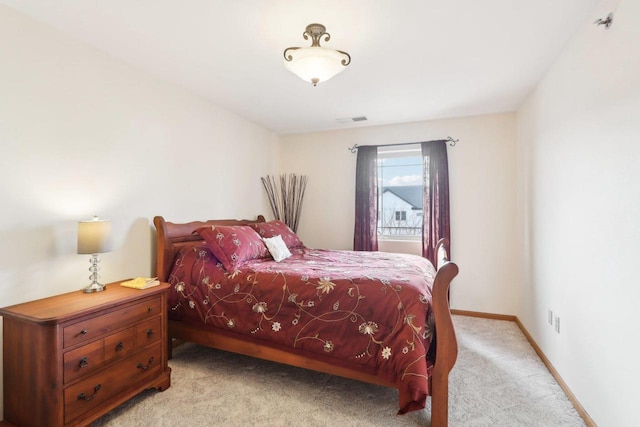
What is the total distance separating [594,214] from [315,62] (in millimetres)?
1888

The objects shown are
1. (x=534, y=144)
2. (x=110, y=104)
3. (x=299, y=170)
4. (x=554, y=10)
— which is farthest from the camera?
(x=299, y=170)

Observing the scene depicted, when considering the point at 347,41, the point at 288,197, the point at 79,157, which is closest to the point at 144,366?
the point at 79,157

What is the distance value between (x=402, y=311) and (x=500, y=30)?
6.33ft

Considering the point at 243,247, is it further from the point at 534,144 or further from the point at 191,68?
the point at 534,144

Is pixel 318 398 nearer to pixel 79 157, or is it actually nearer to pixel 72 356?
pixel 72 356

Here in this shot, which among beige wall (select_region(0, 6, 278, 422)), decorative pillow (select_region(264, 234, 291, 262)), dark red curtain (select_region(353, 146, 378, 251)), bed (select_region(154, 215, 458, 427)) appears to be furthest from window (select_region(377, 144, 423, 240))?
beige wall (select_region(0, 6, 278, 422))

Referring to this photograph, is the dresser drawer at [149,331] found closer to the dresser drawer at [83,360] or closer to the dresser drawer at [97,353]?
the dresser drawer at [97,353]

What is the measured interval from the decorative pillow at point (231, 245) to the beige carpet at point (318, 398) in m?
0.86

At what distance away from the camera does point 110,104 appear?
7.63 ft

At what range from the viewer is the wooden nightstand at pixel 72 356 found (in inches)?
60.2

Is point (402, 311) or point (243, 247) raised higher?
point (243, 247)

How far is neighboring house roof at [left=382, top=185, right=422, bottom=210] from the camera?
4090mm

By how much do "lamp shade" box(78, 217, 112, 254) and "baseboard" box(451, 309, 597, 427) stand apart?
10.3 ft

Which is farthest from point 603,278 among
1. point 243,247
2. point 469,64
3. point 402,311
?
point 243,247
